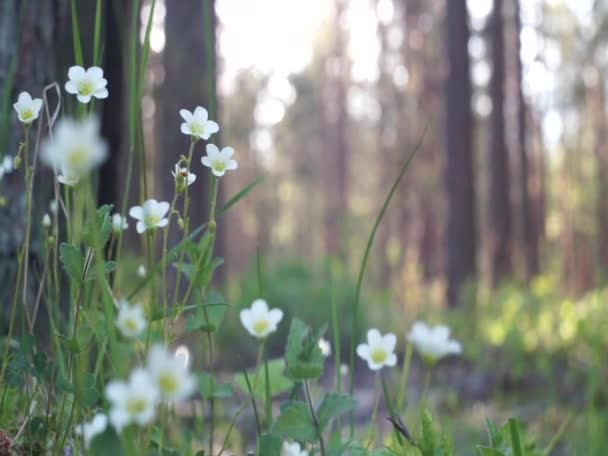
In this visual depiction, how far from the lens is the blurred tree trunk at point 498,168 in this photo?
11445mm

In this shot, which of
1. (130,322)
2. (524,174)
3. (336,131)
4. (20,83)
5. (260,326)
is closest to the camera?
(130,322)

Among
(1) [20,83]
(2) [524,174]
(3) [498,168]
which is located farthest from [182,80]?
(2) [524,174]

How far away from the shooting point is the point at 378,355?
2.92 feet

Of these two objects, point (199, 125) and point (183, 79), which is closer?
point (199, 125)

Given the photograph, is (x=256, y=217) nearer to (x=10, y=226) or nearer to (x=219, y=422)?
(x=219, y=422)

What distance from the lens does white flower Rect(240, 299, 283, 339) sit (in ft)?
2.43

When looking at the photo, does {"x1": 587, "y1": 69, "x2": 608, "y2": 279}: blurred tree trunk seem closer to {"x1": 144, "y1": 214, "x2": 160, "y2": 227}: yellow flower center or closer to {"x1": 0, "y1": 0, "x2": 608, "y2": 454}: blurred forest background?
{"x1": 0, "y1": 0, "x2": 608, "y2": 454}: blurred forest background

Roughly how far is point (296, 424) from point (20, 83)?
1.26 metres

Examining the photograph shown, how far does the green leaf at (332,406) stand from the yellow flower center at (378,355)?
0.09 m

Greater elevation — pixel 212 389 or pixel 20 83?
pixel 20 83

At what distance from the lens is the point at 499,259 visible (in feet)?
37.2

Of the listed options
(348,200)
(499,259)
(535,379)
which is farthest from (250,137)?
(535,379)

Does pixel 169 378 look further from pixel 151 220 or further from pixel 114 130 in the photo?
pixel 114 130

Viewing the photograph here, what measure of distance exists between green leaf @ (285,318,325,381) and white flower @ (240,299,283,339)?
5 cm
